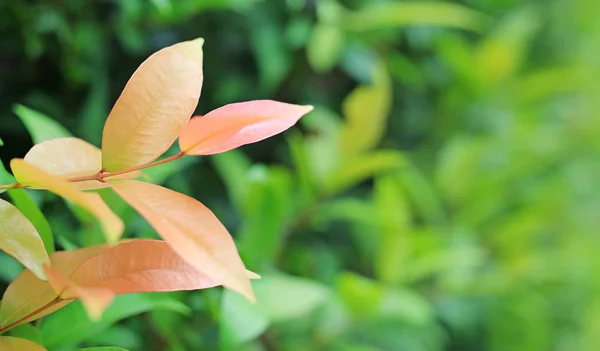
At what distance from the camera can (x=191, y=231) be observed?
0.20m

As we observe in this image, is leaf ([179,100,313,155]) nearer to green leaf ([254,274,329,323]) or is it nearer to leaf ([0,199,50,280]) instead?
leaf ([0,199,50,280])

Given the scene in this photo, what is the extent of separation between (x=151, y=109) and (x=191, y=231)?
0.18 feet

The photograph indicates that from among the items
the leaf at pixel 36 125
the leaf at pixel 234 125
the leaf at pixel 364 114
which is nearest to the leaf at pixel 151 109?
the leaf at pixel 234 125

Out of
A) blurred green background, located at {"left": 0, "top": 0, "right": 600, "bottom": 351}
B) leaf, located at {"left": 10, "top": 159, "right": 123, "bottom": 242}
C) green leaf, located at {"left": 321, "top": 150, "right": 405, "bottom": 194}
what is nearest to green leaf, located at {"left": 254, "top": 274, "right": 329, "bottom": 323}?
blurred green background, located at {"left": 0, "top": 0, "right": 600, "bottom": 351}

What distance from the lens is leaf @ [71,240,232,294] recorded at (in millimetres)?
227

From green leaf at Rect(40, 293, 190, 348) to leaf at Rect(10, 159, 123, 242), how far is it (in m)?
0.12

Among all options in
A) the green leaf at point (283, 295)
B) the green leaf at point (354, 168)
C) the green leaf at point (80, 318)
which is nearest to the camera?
the green leaf at point (80, 318)

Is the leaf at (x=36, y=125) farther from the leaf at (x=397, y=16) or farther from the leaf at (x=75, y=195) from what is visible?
the leaf at (x=397, y=16)

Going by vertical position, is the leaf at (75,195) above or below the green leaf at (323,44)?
below

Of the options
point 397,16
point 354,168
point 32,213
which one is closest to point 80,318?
point 32,213

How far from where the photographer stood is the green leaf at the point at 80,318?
30 cm

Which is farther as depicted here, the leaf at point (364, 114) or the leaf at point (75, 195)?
the leaf at point (364, 114)

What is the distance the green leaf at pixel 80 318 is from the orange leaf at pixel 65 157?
A: 0.09 m

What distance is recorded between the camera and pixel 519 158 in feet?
2.47
